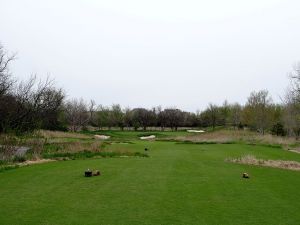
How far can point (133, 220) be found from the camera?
8.28 metres

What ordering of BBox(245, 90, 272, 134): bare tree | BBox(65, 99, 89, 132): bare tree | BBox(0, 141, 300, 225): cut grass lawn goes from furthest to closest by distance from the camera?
BBox(65, 99, 89, 132): bare tree
BBox(245, 90, 272, 134): bare tree
BBox(0, 141, 300, 225): cut grass lawn

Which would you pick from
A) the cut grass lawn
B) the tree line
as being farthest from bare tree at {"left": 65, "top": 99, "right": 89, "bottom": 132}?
the cut grass lawn

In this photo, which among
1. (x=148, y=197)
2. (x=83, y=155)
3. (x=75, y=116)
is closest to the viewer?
(x=148, y=197)

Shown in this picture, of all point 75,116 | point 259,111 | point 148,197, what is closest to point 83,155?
point 148,197

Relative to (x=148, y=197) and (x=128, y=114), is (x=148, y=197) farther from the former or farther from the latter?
(x=128, y=114)

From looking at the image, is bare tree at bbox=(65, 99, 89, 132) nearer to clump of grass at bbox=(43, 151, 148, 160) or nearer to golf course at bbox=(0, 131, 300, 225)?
clump of grass at bbox=(43, 151, 148, 160)

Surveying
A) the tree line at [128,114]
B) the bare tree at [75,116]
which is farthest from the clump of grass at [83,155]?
the bare tree at [75,116]

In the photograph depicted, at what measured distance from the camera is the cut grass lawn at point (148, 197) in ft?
28.0

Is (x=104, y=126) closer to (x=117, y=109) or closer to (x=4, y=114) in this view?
(x=117, y=109)

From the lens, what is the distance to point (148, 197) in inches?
424

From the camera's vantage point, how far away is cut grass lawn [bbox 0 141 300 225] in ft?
28.0

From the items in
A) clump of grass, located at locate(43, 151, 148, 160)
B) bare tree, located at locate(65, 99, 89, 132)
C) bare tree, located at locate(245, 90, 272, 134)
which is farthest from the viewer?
bare tree, located at locate(65, 99, 89, 132)

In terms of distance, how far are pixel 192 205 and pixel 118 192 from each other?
2.77m

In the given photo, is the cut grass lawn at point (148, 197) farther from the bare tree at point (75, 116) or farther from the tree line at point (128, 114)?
the bare tree at point (75, 116)
